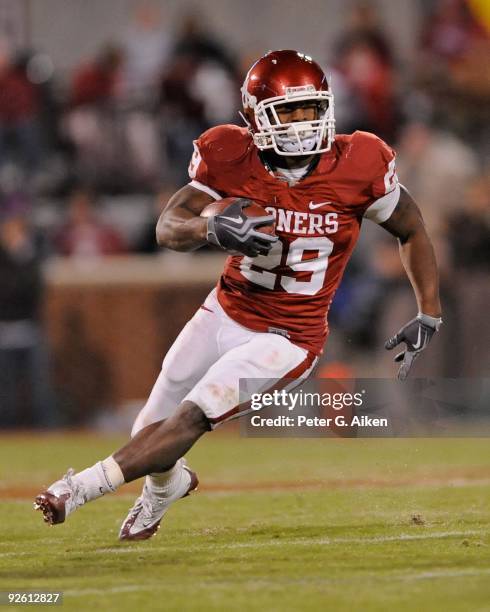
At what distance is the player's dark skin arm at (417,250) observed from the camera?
235 inches

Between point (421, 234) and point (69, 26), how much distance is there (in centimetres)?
932

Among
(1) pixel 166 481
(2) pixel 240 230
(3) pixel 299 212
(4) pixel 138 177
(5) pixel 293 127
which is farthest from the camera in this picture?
(4) pixel 138 177

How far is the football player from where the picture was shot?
5453 mm

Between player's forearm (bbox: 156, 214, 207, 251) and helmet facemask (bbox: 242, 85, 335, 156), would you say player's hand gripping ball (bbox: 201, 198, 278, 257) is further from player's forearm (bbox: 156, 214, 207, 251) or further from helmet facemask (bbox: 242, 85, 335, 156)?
helmet facemask (bbox: 242, 85, 335, 156)

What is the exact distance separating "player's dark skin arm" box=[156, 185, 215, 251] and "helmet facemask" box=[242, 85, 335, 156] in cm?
36

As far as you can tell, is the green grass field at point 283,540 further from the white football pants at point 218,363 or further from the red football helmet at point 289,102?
the red football helmet at point 289,102

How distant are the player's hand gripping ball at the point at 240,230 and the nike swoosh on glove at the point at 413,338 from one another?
91 cm

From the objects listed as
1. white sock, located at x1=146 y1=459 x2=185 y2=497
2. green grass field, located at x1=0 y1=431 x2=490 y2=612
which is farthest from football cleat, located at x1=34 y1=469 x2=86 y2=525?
white sock, located at x1=146 y1=459 x2=185 y2=497

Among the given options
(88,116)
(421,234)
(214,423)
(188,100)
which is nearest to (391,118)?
(188,100)

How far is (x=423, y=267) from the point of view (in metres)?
6.02

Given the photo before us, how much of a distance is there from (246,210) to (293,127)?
443 mm

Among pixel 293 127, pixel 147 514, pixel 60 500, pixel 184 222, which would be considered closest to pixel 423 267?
pixel 293 127

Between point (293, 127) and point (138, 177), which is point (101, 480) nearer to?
point (293, 127)

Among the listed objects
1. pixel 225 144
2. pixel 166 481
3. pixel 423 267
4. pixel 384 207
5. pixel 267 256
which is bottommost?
pixel 166 481
